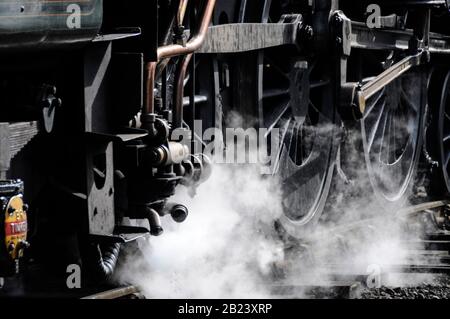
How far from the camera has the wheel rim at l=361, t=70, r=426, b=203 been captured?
23.7 feet

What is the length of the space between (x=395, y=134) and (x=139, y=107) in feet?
14.0

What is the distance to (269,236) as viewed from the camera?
17.8ft

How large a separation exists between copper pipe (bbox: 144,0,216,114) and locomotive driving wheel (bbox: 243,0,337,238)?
1.01 metres

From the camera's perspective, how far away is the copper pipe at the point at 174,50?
12.7 feet

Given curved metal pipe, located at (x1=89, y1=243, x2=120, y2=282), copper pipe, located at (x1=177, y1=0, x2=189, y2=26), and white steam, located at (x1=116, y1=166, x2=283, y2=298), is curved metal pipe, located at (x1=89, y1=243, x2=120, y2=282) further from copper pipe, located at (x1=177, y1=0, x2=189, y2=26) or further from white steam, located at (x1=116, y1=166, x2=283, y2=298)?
copper pipe, located at (x1=177, y1=0, x2=189, y2=26)

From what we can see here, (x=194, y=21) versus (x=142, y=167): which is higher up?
(x=194, y=21)

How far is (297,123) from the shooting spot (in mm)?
5895

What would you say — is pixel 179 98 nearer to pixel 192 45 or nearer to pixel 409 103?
pixel 192 45

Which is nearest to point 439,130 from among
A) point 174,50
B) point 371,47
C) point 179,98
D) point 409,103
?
point 409,103

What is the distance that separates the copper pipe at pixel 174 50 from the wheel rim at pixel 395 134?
2.85 m

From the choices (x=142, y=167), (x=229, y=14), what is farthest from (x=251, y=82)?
(x=142, y=167)
